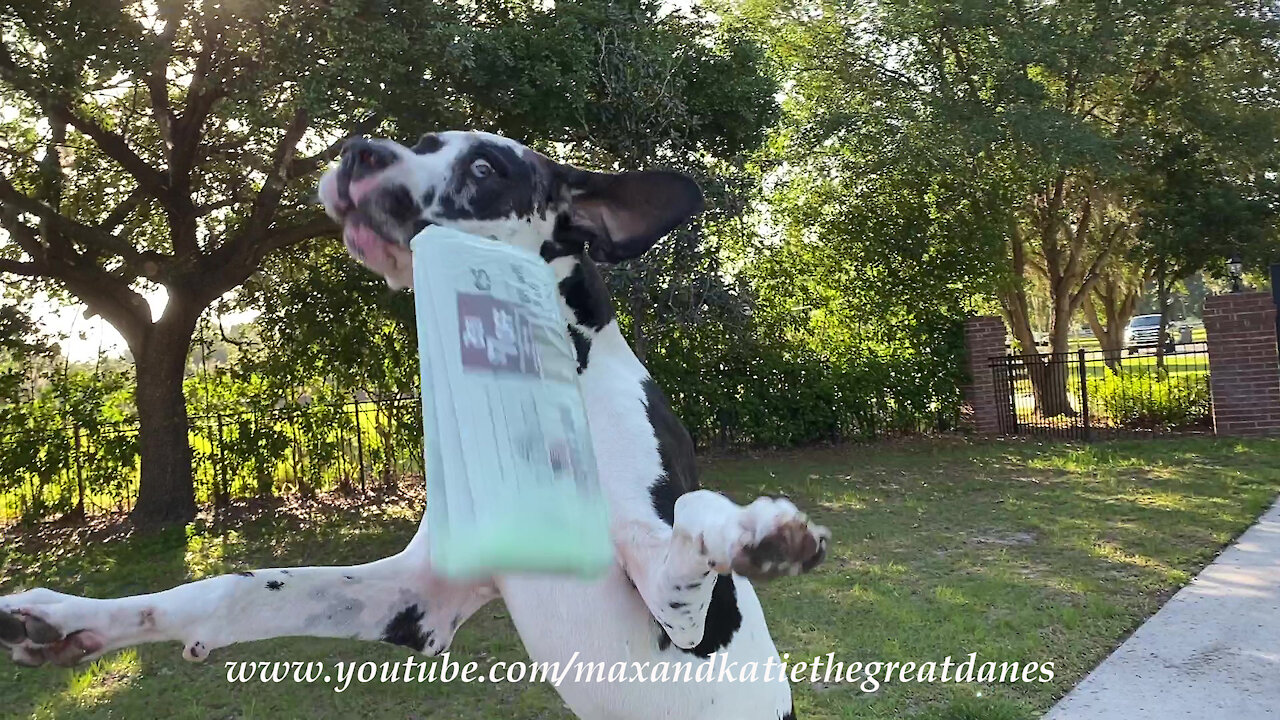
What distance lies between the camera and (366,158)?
1.78 m

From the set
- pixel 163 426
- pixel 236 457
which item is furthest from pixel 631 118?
pixel 236 457

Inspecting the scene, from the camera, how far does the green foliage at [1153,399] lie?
40.0 ft

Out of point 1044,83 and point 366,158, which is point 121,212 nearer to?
point 366,158

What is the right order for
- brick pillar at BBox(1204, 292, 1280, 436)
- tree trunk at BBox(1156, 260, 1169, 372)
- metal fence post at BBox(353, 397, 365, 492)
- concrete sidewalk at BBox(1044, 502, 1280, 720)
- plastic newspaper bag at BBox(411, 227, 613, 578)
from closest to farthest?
plastic newspaper bag at BBox(411, 227, 613, 578), concrete sidewalk at BBox(1044, 502, 1280, 720), brick pillar at BBox(1204, 292, 1280, 436), metal fence post at BBox(353, 397, 365, 492), tree trunk at BBox(1156, 260, 1169, 372)

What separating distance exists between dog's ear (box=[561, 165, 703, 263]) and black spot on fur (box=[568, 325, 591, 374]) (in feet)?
0.59

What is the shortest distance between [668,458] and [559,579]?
0.32 m

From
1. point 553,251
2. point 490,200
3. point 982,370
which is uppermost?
point 490,200

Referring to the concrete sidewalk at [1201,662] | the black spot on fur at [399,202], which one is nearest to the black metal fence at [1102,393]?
the concrete sidewalk at [1201,662]

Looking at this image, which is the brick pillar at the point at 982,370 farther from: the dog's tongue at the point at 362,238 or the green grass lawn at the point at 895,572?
the dog's tongue at the point at 362,238

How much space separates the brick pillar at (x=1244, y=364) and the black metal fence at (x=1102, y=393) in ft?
1.46

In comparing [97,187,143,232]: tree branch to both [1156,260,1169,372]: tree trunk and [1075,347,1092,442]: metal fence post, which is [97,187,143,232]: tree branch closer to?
[1075,347,1092,442]: metal fence post

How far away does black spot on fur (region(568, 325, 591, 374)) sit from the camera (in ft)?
6.04

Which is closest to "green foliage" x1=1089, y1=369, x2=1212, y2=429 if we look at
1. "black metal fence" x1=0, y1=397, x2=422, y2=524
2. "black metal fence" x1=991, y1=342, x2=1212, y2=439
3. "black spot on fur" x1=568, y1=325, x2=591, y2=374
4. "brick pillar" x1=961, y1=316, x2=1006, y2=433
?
"black metal fence" x1=991, y1=342, x2=1212, y2=439

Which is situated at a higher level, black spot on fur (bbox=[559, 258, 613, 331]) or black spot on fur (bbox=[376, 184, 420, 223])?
black spot on fur (bbox=[376, 184, 420, 223])
